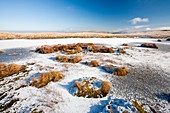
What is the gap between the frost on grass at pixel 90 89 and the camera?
7495 millimetres

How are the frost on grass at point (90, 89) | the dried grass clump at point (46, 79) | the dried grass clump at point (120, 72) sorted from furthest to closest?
the dried grass clump at point (120, 72) < the dried grass clump at point (46, 79) < the frost on grass at point (90, 89)

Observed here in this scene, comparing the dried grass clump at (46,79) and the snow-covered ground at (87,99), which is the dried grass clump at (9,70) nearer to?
the snow-covered ground at (87,99)

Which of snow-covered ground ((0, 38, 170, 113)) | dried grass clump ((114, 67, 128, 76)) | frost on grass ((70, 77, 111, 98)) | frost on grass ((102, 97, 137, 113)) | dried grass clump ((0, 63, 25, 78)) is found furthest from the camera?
dried grass clump ((114, 67, 128, 76))

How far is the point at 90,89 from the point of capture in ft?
26.1

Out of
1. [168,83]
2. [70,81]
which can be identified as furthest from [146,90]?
[70,81]

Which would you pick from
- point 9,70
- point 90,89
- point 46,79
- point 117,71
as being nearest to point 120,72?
point 117,71

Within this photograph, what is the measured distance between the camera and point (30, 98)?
7098 millimetres

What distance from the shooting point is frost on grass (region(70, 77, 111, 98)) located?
295 inches

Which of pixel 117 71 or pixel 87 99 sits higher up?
pixel 117 71

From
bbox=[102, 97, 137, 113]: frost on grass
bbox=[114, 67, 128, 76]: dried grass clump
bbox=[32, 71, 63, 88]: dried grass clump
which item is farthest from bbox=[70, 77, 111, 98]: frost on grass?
bbox=[114, 67, 128, 76]: dried grass clump

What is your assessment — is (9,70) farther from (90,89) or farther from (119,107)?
(119,107)

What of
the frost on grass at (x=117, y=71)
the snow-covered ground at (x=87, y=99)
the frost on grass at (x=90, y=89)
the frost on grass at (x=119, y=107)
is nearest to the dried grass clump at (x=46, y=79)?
the snow-covered ground at (x=87, y=99)

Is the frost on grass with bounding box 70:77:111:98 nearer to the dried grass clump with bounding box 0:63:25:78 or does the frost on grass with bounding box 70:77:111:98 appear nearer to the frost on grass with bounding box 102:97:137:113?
the frost on grass with bounding box 102:97:137:113

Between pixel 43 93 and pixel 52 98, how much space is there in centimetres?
88
